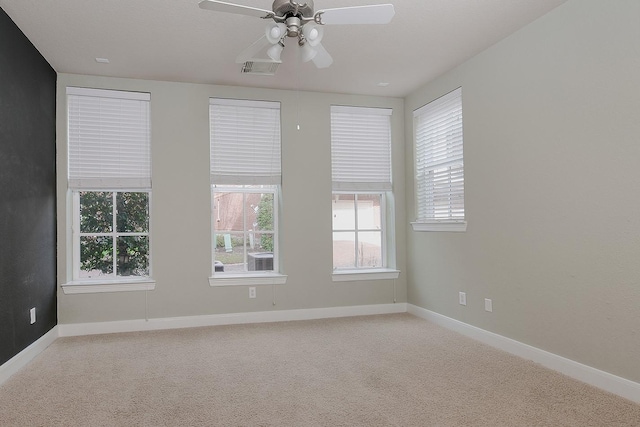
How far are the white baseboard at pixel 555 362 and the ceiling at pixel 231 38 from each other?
2569mm

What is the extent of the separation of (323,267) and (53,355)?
2.76 metres

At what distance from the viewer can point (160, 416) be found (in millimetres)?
2508

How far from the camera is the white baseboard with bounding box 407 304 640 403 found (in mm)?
2748

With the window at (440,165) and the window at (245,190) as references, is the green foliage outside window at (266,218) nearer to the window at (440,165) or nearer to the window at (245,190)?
the window at (245,190)

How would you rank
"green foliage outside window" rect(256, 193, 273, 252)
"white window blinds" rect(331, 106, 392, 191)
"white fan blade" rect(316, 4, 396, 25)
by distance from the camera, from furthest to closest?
"white window blinds" rect(331, 106, 392, 191) < "green foliage outside window" rect(256, 193, 273, 252) < "white fan blade" rect(316, 4, 396, 25)

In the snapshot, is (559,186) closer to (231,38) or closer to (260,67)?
(260,67)

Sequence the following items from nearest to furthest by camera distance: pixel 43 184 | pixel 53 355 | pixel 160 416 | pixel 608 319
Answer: pixel 160 416
pixel 608 319
pixel 53 355
pixel 43 184

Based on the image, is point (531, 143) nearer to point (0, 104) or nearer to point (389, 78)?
point (389, 78)

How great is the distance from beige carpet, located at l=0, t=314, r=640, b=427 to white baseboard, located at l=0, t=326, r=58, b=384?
58 millimetres

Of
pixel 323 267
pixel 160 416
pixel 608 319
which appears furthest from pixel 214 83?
pixel 608 319

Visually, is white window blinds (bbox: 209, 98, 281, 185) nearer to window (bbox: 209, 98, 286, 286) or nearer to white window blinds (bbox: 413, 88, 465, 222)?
window (bbox: 209, 98, 286, 286)

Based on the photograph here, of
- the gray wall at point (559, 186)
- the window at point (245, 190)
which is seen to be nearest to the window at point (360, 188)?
the window at point (245, 190)

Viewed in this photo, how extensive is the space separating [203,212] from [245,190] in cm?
54

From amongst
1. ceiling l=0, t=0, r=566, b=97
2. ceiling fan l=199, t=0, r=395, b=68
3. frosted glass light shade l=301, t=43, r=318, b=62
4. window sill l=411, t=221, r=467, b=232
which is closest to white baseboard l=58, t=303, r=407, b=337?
window sill l=411, t=221, r=467, b=232
